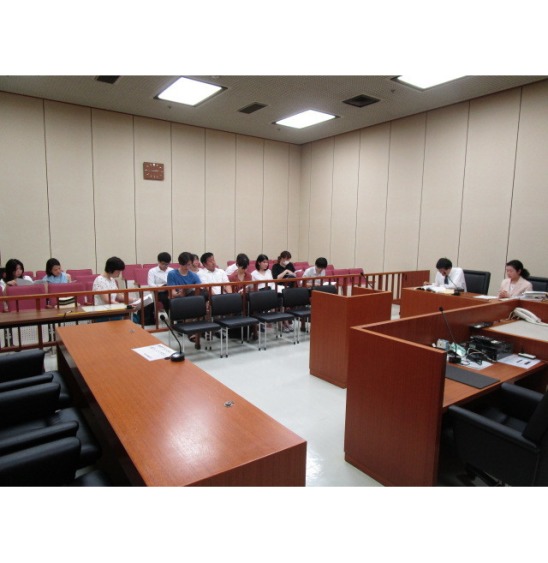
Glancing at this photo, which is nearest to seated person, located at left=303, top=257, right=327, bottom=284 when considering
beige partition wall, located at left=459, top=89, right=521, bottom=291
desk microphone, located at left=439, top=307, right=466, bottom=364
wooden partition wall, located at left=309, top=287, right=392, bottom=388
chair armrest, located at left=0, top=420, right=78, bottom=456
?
wooden partition wall, located at left=309, top=287, right=392, bottom=388

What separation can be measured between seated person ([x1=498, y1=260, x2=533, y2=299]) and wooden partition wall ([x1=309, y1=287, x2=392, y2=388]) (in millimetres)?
1857

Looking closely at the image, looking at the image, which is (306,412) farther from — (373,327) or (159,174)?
(159,174)

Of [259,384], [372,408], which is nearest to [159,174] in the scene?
[259,384]

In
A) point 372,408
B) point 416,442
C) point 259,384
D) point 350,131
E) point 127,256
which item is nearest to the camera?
point 416,442

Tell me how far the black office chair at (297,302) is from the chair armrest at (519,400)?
3.18 m

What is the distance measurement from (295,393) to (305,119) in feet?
21.7

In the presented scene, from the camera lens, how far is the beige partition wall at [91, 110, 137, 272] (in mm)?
7559

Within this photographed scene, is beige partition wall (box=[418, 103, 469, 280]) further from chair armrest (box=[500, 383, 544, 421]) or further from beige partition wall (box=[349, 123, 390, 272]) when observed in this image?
chair armrest (box=[500, 383, 544, 421])

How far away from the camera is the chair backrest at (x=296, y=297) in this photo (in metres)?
5.63

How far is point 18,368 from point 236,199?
299 inches

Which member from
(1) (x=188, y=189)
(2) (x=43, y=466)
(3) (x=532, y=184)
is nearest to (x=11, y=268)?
(1) (x=188, y=189)

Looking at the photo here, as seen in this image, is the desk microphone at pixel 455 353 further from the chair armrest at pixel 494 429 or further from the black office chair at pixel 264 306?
the black office chair at pixel 264 306

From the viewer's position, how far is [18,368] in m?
2.57

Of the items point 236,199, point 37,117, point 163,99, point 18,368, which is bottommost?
point 18,368
